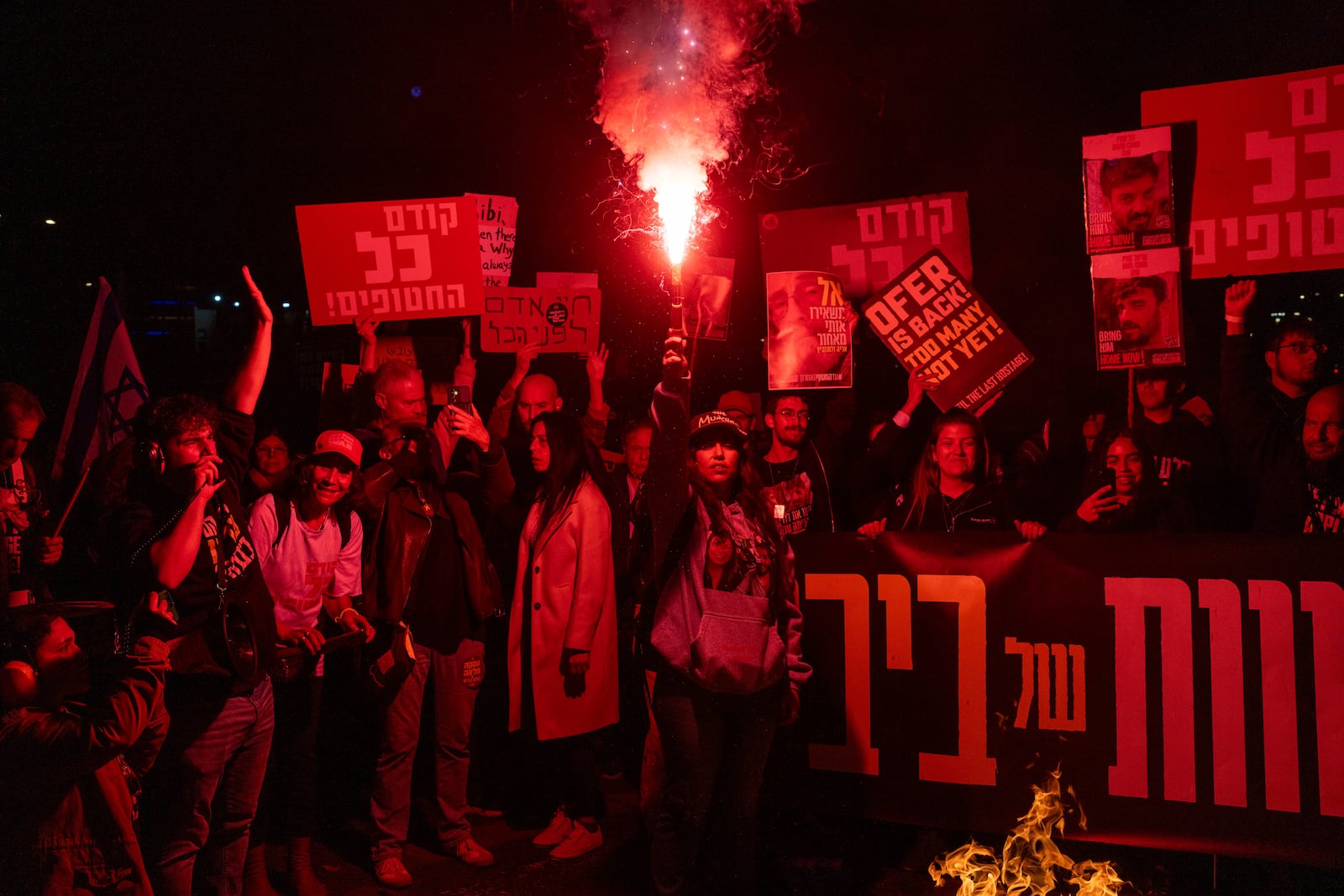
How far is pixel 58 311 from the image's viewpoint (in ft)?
43.3

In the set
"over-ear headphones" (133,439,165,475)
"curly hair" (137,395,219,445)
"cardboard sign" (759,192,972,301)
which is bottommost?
"over-ear headphones" (133,439,165,475)

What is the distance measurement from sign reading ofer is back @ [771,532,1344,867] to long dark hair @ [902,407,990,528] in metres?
0.35

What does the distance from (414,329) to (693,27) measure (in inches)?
203

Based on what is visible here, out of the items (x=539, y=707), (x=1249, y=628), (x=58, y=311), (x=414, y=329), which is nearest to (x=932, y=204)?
(x=1249, y=628)

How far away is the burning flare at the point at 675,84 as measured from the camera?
4.40m

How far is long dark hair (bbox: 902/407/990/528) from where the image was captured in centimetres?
528

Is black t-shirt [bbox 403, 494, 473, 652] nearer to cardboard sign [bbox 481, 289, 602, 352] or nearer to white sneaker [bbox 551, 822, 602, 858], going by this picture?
white sneaker [bbox 551, 822, 602, 858]

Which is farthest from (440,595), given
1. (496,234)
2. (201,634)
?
(496,234)

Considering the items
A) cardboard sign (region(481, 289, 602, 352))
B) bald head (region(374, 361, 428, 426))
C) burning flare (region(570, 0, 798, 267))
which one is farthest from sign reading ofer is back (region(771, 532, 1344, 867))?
cardboard sign (region(481, 289, 602, 352))

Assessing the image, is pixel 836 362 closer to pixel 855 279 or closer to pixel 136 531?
pixel 855 279

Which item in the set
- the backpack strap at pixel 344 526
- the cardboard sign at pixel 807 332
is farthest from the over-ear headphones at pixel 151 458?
the cardboard sign at pixel 807 332

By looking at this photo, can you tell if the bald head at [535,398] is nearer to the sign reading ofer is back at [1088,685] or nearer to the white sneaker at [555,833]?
the sign reading ofer is back at [1088,685]

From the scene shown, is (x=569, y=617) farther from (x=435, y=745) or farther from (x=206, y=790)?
(x=206, y=790)

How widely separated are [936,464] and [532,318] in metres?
3.48
